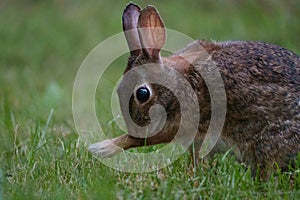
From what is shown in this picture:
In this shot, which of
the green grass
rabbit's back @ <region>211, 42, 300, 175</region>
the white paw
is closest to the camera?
the green grass

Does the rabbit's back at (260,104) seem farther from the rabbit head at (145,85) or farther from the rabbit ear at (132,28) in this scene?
the rabbit ear at (132,28)

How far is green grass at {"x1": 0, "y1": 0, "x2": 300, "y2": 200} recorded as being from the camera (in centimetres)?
393

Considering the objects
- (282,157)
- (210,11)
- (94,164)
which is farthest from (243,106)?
(210,11)

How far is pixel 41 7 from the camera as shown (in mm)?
11297

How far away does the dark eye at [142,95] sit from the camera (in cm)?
454

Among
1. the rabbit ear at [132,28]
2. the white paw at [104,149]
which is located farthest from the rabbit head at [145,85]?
the white paw at [104,149]

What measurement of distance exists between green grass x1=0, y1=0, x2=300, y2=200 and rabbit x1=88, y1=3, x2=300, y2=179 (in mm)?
149

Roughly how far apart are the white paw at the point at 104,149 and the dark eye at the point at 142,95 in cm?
35

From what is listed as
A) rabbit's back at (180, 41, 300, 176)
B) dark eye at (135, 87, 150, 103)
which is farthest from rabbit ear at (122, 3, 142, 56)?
rabbit's back at (180, 41, 300, 176)

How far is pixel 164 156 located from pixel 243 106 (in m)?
0.64

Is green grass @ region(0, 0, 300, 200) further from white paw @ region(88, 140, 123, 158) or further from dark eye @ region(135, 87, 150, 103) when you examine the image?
dark eye @ region(135, 87, 150, 103)

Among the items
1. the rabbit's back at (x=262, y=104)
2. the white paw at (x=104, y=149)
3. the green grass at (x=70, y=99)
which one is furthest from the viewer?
the white paw at (x=104, y=149)

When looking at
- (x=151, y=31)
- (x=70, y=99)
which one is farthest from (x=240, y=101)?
(x=70, y=99)

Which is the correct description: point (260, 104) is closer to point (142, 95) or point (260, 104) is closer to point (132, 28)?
point (142, 95)
